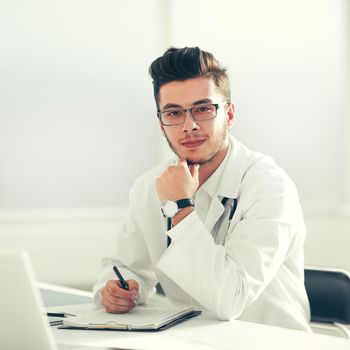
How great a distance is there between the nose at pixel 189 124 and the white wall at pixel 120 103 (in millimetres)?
2488

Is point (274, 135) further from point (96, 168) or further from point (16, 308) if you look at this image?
point (16, 308)

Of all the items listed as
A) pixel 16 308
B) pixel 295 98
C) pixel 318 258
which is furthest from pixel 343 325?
pixel 295 98

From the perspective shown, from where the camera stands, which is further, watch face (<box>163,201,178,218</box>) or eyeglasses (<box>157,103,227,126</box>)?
eyeglasses (<box>157,103,227,126</box>)

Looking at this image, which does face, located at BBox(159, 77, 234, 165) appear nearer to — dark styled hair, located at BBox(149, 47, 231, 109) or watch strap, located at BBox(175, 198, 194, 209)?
dark styled hair, located at BBox(149, 47, 231, 109)

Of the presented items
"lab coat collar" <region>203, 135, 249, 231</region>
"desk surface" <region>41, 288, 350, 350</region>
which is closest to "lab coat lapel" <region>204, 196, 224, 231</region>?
"lab coat collar" <region>203, 135, 249, 231</region>

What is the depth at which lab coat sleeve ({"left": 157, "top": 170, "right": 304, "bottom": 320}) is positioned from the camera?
6.69 feet

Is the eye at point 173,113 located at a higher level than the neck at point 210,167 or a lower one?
higher

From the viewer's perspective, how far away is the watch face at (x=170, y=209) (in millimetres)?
2219

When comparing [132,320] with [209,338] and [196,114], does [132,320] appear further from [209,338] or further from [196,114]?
[196,114]

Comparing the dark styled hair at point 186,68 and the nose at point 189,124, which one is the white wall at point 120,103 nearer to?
the dark styled hair at point 186,68

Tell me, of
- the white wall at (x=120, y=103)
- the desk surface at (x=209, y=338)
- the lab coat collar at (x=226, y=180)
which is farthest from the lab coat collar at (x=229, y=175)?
the white wall at (x=120, y=103)

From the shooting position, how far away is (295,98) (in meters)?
4.86

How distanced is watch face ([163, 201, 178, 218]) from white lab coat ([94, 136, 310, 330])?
82mm

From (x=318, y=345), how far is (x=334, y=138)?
3388mm
